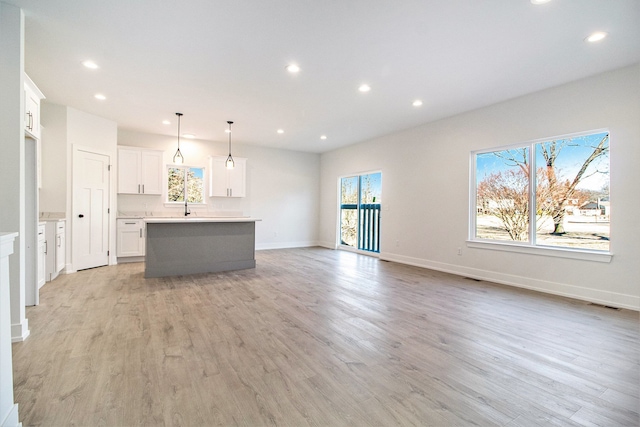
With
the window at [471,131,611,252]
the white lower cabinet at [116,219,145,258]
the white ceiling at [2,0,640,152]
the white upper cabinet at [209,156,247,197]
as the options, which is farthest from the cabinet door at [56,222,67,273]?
the window at [471,131,611,252]

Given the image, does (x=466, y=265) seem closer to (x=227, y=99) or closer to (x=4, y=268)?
(x=227, y=99)

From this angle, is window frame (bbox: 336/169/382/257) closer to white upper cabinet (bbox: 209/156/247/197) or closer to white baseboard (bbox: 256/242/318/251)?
white baseboard (bbox: 256/242/318/251)

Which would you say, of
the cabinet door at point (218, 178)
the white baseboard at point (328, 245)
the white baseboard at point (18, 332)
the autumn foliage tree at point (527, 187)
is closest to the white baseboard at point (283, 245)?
the white baseboard at point (328, 245)

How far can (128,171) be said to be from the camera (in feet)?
20.4

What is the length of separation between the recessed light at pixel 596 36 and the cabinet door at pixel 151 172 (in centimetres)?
721

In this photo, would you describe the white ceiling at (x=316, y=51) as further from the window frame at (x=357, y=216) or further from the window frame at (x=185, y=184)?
the window frame at (x=357, y=216)

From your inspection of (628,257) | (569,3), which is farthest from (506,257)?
(569,3)

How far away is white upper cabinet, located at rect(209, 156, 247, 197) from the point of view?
718 centimetres

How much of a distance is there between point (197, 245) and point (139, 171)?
8.52 ft

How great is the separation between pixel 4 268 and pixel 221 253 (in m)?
3.94

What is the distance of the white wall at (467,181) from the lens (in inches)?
135

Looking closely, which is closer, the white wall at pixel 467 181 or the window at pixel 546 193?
the white wall at pixel 467 181

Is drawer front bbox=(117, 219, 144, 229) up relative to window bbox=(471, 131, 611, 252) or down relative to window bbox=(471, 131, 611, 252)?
down

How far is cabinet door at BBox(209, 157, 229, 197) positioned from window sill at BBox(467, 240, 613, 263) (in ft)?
18.2
